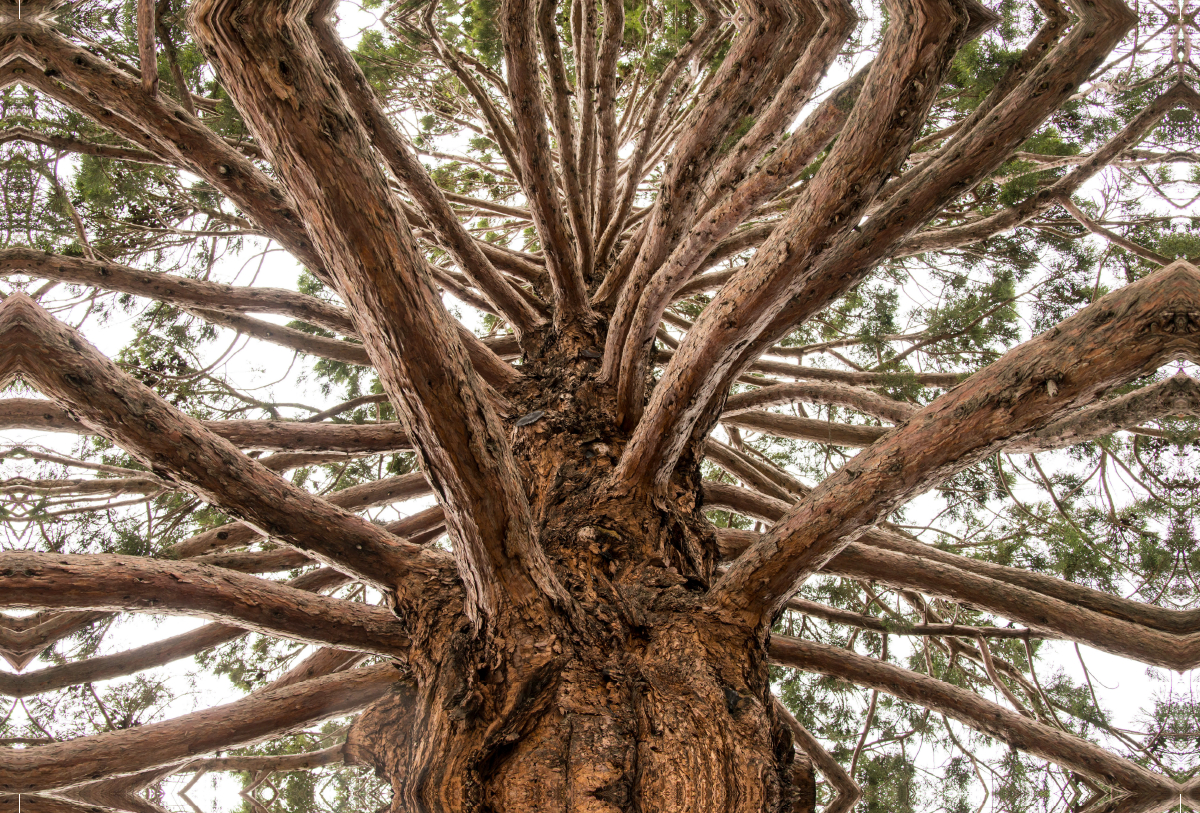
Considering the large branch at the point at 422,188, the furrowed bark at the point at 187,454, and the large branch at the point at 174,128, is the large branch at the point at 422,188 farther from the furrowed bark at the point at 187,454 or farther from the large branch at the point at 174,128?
the furrowed bark at the point at 187,454

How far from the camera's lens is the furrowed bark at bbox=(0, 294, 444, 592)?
1.35 meters

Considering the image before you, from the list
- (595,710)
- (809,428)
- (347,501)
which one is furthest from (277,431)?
(809,428)

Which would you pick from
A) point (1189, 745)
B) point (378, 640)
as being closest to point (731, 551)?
point (378, 640)

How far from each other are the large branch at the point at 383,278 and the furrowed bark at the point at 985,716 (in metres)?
1.19

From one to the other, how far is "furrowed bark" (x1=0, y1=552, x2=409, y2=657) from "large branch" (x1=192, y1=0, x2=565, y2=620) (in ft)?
1.44

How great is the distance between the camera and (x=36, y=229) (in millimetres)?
2967

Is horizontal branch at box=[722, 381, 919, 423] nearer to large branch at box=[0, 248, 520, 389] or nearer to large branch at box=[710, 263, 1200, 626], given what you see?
large branch at box=[710, 263, 1200, 626]

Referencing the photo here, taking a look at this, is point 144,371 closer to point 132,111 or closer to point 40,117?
point 40,117

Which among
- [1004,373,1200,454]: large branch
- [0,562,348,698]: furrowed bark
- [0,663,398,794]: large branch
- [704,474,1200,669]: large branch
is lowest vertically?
[0,663,398,794]: large branch

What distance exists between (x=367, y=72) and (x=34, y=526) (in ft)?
8.51

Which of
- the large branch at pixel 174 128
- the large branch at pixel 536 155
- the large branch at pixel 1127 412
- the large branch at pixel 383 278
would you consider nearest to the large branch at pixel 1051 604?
the large branch at pixel 1127 412

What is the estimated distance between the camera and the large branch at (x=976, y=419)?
1.26 meters

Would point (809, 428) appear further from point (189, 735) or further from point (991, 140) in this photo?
point (189, 735)

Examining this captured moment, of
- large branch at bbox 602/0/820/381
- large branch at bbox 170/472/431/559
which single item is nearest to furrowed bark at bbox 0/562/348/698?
large branch at bbox 170/472/431/559
